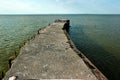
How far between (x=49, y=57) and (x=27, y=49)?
11.4ft

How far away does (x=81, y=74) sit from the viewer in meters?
9.85

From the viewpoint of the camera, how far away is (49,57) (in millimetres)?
13078

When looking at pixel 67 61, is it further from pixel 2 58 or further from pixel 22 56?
pixel 2 58

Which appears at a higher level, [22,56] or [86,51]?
[22,56]

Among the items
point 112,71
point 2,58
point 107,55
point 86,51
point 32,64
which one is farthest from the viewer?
point 86,51

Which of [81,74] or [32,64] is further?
[32,64]

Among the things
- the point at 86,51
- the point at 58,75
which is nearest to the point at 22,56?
the point at 58,75

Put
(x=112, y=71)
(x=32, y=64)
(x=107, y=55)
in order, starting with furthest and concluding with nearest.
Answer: (x=107, y=55) → (x=112, y=71) → (x=32, y=64)

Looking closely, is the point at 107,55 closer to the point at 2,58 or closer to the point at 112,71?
the point at 112,71

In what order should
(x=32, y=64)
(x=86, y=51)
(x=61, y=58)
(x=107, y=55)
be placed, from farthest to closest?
(x=86, y=51), (x=107, y=55), (x=61, y=58), (x=32, y=64)

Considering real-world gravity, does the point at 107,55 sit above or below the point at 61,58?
below

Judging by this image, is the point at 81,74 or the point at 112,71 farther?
the point at 112,71

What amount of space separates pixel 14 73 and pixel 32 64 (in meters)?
1.82

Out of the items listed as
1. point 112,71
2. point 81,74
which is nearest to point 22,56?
point 81,74
